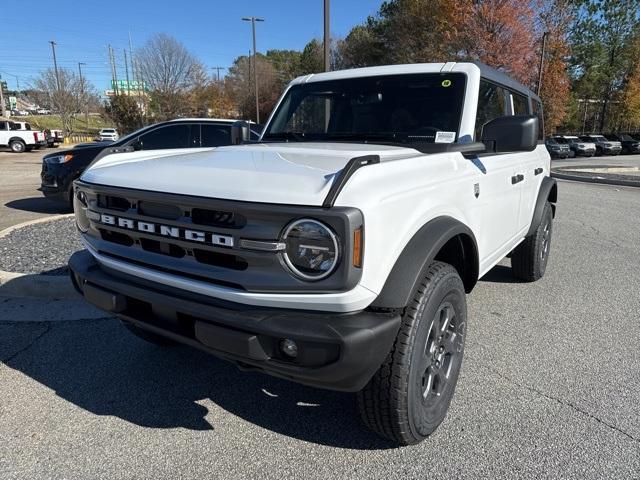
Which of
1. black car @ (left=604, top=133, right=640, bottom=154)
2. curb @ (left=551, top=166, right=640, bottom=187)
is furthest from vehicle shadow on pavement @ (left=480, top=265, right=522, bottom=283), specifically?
black car @ (left=604, top=133, right=640, bottom=154)

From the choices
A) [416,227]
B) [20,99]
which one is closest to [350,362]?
[416,227]

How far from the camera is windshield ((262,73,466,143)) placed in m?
3.21

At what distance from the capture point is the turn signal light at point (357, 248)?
70.6 inches

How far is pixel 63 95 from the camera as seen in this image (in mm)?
→ 48094

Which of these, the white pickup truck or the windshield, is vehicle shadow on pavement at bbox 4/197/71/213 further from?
the white pickup truck

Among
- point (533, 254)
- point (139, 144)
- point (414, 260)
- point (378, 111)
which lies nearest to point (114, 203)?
point (414, 260)

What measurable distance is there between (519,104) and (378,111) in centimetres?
177

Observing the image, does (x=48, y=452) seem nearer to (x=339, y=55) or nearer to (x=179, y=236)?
(x=179, y=236)

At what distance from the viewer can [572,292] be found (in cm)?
468

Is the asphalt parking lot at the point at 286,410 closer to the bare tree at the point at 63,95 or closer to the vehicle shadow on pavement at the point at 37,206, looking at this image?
the vehicle shadow on pavement at the point at 37,206

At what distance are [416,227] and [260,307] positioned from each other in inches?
31.3

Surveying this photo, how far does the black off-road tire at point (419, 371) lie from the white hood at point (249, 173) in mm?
688

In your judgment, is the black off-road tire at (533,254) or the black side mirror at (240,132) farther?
the black off-road tire at (533,254)

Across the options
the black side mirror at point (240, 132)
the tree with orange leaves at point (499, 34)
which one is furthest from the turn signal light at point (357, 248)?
the tree with orange leaves at point (499, 34)
